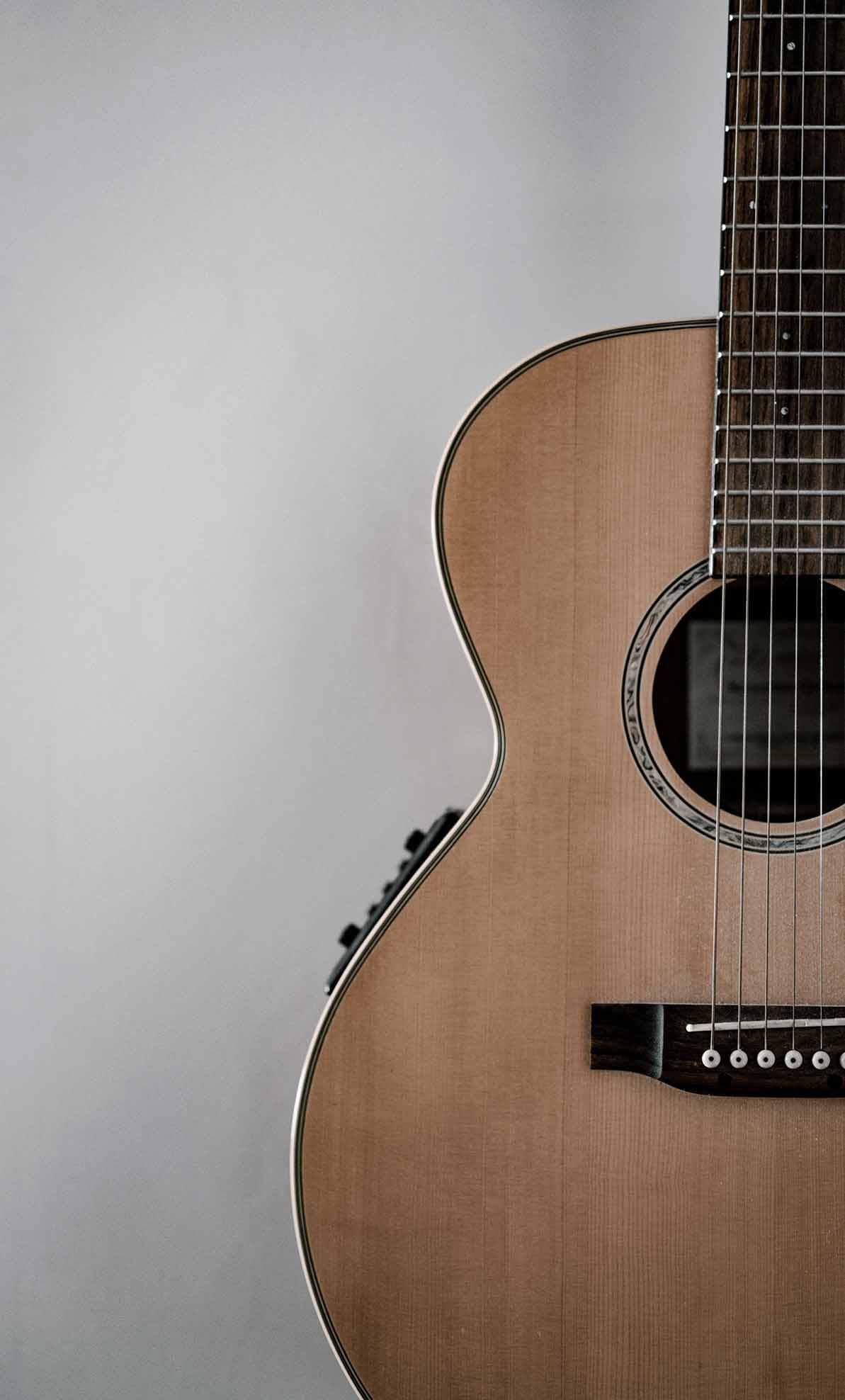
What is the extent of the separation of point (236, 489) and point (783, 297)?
59 cm

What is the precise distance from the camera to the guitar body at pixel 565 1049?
804 mm

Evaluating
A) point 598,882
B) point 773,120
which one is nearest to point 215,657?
point 598,882

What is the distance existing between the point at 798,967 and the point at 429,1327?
40 cm

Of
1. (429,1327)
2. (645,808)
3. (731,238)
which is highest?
(731,238)

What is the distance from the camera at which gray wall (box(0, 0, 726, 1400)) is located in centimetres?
114

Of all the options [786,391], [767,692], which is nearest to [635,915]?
[767,692]

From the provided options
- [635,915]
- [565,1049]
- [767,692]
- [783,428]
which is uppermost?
[783,428]

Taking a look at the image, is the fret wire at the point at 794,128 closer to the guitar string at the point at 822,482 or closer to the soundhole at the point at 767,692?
the guitar string at the point at 822,482

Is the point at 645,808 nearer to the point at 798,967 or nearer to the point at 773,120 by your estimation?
the point at 798,967

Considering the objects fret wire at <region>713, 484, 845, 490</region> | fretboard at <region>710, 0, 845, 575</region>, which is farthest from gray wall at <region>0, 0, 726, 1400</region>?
fret wire at <region>713, 484, 845, 490</region>

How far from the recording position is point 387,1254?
817 millimetres

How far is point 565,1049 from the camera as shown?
0.83 meters

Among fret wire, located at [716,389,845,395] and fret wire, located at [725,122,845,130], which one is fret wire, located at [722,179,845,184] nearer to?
fret wire, located at [725,122,845,130]

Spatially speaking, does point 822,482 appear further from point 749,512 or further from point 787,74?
point 787,74
